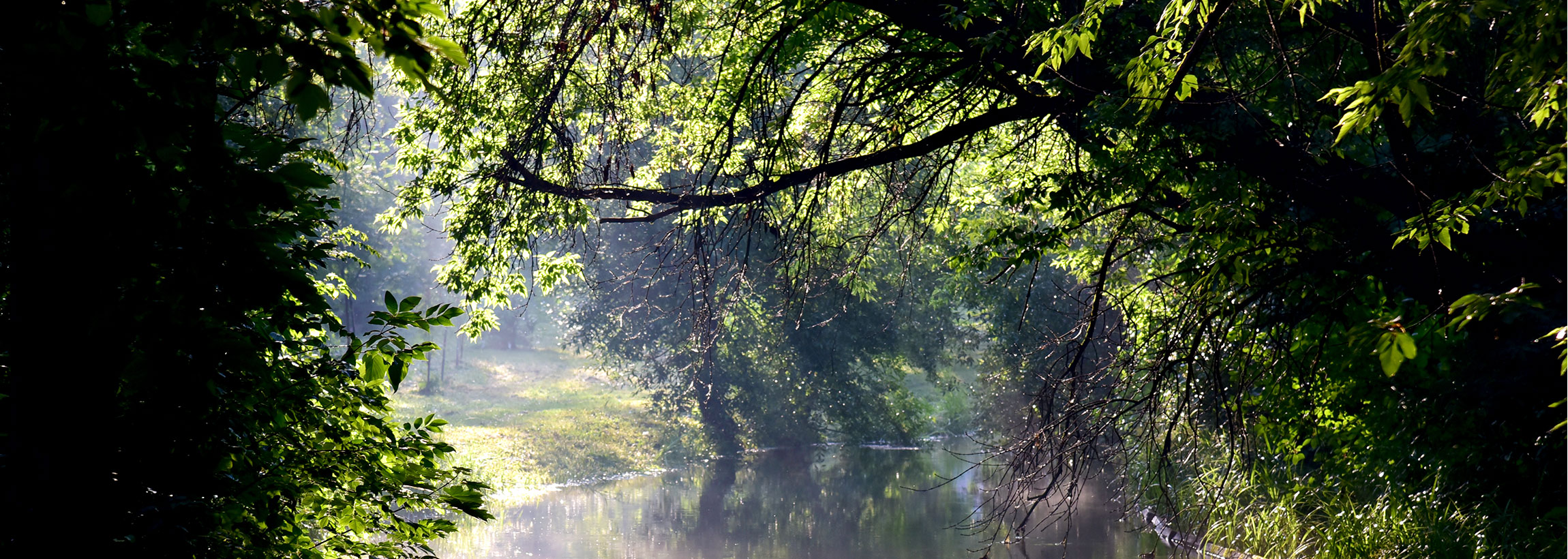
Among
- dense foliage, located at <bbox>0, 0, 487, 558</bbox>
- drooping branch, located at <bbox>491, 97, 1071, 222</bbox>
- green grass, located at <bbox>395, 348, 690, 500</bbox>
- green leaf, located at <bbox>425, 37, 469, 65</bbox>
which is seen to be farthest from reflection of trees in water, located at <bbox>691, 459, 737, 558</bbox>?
green leaf, located at <bbox>425, 37, 469, 65</bbox>

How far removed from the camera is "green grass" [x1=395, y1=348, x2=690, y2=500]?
61.9 feet

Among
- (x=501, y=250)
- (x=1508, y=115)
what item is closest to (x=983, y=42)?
(x=1508, y=115)

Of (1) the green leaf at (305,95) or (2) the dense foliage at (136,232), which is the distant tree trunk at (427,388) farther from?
(1) the green leaf at (305,95)

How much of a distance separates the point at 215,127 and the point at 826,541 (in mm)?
10826

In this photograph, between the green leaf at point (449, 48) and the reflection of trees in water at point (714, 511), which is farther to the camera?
the reflection of trees in water at point (714, 511)

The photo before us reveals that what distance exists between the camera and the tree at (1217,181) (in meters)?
4.60

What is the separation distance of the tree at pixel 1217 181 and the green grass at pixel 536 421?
6.21 metres

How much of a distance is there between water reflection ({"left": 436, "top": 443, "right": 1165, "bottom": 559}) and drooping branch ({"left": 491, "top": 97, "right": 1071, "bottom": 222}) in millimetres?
3797

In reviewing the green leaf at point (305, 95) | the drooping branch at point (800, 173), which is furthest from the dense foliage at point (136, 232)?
the drooping branch at point (800, 173)

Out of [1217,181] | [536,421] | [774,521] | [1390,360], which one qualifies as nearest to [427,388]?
[536,421]

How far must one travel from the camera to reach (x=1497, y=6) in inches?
90.4

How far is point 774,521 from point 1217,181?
9.41 metres

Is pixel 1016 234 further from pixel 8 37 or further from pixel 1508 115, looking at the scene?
pixel 8 37

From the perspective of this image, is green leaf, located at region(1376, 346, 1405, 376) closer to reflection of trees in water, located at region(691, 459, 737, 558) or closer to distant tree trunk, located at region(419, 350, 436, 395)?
reflection of trees in water, located at region(691, 459, 737, 558)
